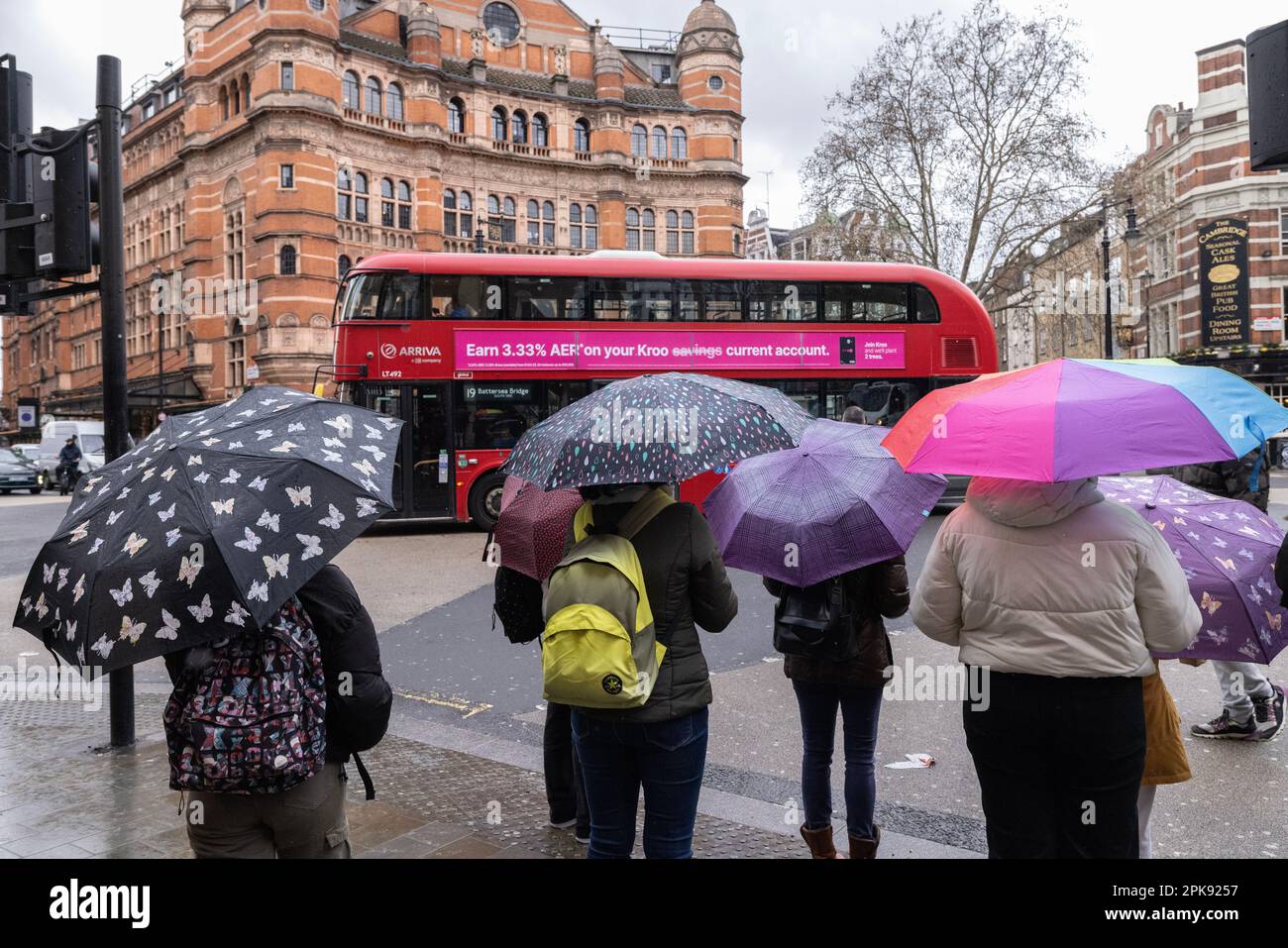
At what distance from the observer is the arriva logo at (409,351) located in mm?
14336

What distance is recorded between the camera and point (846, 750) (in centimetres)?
357

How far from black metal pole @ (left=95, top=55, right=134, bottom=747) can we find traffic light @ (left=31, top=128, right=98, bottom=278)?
102 millimetres

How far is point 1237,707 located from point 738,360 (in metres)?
11.0

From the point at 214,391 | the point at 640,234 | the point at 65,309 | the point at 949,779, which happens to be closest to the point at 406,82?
the point at 640,234

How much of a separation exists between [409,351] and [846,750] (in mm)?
12077

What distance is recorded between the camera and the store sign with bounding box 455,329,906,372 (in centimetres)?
1463

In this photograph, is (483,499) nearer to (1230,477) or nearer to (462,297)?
(462,297)

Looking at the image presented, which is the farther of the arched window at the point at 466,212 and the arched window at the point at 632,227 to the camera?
the arched window at the point at 632,227

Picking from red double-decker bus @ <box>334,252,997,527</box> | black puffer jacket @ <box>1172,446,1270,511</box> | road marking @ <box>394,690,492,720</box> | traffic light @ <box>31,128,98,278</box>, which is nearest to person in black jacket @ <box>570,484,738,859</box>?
road marking @ <box>394,690,492,720</box>

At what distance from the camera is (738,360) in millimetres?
15367

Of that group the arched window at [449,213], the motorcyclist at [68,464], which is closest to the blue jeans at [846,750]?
the motorcyclist at [68,464]

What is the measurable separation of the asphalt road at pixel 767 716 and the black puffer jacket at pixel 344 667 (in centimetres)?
234

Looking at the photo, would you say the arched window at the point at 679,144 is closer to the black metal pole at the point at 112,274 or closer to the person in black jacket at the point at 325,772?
the black metal pole at the point at 112,274

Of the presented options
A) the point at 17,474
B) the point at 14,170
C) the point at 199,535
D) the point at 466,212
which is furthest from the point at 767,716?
the point at 466,212
